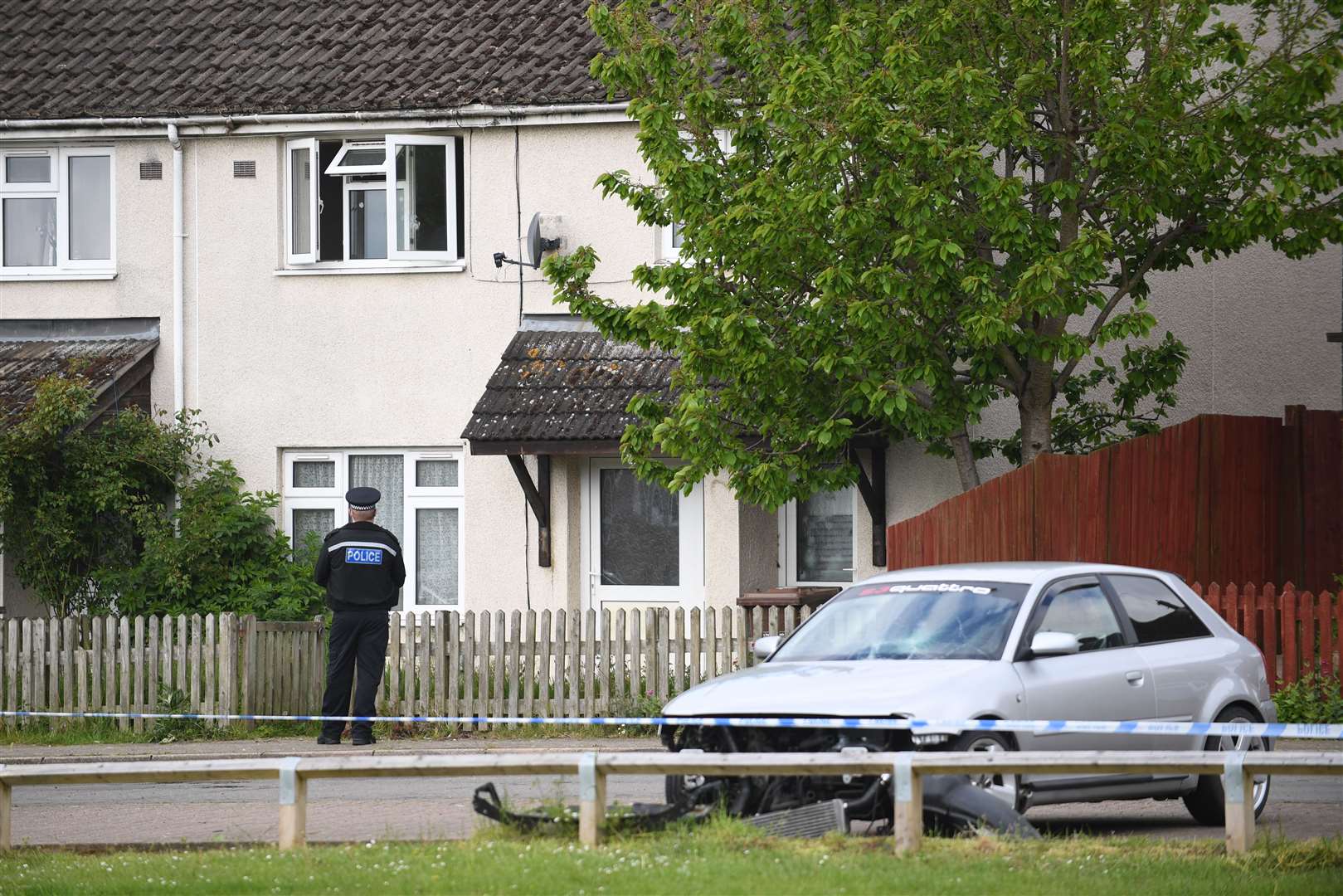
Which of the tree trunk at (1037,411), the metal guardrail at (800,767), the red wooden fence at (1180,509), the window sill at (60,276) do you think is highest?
the window sill at (60,276)

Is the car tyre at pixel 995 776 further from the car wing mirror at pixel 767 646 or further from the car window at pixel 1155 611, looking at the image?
the car wing mirror at pixel 767 646

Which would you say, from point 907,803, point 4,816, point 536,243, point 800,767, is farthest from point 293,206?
point 907,803

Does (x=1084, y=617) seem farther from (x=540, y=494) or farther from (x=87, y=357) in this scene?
(x=87, y=357)

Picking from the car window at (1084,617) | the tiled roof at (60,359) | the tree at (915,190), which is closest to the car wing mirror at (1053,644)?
the car window at (1084,617)

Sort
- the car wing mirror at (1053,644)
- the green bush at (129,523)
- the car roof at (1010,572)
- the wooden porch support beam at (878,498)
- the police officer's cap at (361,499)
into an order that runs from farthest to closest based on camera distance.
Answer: the wooden porch support beam at (878,498)
the green bush at (129,523)
the police officer's cap at (361,499)
the car roof at (1010,572)
the car wing mirror at (1053,644)

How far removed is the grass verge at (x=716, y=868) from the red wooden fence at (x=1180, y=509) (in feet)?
23.3

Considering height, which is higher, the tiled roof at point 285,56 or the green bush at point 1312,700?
the tiled roof at point 285,56

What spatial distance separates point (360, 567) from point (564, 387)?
4.02 meters

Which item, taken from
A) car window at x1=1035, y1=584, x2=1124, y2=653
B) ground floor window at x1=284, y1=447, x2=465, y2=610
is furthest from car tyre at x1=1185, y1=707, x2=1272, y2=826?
ground floor window at x1=284, y1=447, x2=465, y2=610

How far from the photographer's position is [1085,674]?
1035cm

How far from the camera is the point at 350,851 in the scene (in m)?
9.14

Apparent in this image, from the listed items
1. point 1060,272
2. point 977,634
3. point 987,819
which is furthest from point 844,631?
point 1060,272

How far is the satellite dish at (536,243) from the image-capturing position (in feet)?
64.7

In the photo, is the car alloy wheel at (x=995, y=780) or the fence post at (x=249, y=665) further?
the fence post at (x=249, y=665)
